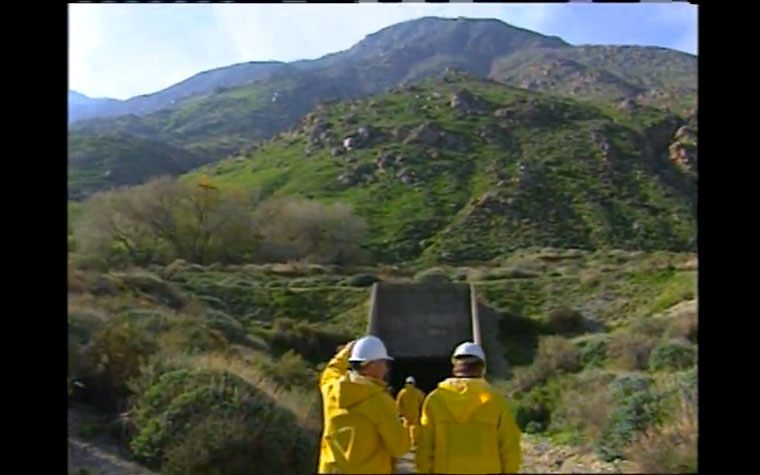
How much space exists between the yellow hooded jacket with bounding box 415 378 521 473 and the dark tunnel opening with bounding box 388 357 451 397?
17305mm

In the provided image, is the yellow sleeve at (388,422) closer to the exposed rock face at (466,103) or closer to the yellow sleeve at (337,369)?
the yellow sleeve at (337,369)

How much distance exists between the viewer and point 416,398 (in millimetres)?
7059

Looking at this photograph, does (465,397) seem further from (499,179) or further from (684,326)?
(499,179)

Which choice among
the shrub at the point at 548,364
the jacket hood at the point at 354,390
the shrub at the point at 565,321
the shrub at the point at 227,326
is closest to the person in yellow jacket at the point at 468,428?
the jacket hood at the point at 354,390

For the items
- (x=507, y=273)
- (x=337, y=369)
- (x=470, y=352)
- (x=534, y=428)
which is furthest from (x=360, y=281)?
(x=470, y=352)

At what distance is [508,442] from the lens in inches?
215

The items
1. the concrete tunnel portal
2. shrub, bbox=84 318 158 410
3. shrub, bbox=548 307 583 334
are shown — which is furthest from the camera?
shrub, bbox=548 307 583 334

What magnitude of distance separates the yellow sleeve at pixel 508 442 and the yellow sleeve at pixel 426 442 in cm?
41

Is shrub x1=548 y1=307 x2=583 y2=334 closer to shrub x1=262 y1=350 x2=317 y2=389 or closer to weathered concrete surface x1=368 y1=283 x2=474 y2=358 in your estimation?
weathered concrete surface x1=368 y1=283 x2=474 y2=358

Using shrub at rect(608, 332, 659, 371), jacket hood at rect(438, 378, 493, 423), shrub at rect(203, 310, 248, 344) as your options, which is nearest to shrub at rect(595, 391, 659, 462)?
shrub at rect(608, 332, 659, 371)

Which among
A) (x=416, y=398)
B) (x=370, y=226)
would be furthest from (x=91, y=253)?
(x=416, y=398)

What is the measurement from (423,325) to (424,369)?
146 cm

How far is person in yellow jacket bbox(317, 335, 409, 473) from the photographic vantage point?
209 inches
